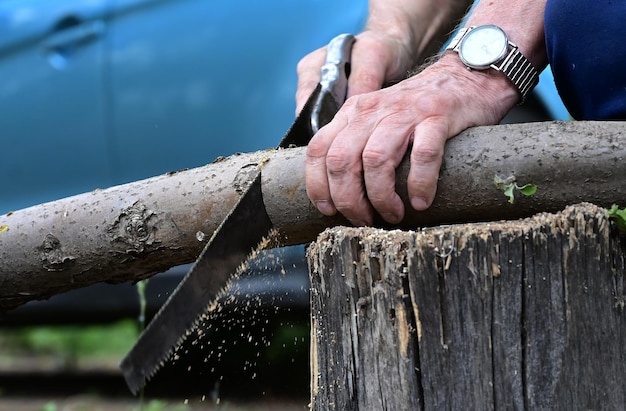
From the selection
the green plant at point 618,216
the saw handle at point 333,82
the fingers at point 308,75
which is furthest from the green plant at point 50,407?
the green plant at point 618,216

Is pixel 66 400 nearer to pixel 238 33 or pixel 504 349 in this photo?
pixel 238 33

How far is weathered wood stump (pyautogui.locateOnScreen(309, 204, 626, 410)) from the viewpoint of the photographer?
1.24 metres

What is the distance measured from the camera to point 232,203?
1.72 m

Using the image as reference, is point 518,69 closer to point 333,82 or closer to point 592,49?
point 592,49

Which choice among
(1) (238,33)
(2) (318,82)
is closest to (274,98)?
(1) (238,33)

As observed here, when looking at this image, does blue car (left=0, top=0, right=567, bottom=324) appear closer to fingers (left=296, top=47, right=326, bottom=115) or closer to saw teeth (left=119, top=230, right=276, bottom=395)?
fingers (left=296, top=47, right=326, bottom=115)

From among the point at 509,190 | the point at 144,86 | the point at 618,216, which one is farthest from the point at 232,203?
the point at 144,86

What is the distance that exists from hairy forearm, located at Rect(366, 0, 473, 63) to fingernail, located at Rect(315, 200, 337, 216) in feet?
3.38

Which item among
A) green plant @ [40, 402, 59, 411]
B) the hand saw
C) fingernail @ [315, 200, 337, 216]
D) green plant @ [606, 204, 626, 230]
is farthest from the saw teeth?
green plant @ [40, 402, 59, 411]

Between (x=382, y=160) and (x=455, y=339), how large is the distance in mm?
390

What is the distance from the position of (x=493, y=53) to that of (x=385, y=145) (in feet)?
1.30

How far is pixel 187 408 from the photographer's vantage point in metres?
3.62

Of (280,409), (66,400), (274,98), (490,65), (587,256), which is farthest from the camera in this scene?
(66,400)

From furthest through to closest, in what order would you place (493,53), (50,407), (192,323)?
1. (50,407)
2. (493,53)
3. (192,323)
